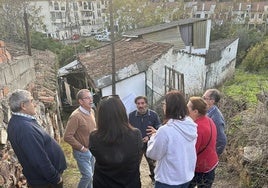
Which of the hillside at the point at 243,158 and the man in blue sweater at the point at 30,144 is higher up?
the man in blue sweater at the point at 30,144

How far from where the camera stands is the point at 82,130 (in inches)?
142

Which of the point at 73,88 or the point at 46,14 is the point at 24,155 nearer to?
the point at 73,88

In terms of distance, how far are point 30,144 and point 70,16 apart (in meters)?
44.1

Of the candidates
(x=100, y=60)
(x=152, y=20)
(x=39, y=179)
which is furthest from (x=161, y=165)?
(x=152, y=20)

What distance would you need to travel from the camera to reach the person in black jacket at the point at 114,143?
2.36 meters

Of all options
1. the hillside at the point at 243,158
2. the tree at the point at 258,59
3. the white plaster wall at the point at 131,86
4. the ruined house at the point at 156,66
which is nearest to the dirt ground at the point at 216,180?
the hillside at the point at 243,158

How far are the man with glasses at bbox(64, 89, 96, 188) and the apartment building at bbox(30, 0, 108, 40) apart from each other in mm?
35105

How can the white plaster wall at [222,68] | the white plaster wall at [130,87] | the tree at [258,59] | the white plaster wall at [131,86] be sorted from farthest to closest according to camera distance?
the tree at [258,59] < the white plaster wall at [222,68] < the white plaster wall at [131,86] < the white plaster wall at [130,87]

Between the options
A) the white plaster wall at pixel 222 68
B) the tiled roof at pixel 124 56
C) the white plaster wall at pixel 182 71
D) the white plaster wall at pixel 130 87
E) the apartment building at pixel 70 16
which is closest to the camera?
the white plaster wall at pixel 130 87

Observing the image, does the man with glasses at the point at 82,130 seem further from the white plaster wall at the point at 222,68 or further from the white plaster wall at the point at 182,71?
the white plaster wall at the point at 222,68

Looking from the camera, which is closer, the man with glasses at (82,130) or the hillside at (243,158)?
the man with glasses at (82,130)

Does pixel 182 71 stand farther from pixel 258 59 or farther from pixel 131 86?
pixel 258 59

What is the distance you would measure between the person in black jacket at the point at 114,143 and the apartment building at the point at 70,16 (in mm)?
36371

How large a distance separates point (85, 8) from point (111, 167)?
158ft
